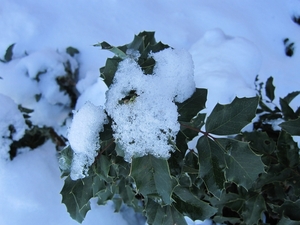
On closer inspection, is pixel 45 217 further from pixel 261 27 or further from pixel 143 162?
pixel 261 27

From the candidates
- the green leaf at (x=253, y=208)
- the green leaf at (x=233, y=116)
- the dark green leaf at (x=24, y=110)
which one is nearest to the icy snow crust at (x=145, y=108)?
the green leaf at (x=233, y=116)

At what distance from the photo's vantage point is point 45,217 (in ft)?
3.46

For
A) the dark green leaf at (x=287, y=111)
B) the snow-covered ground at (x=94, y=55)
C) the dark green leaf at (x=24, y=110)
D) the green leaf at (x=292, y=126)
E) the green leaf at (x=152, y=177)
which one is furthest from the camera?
the dark green leaf at (x=24, y=110)

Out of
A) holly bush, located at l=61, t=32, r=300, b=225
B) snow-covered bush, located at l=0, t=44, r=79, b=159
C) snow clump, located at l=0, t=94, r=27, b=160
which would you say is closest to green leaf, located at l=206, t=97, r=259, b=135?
holly bush, located at l=61, t=32, r=300, b=225

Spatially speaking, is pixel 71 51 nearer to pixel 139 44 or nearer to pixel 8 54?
pixel 8 54

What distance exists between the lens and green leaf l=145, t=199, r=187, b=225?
2.20 feet

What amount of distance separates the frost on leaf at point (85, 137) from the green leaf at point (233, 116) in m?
0.24

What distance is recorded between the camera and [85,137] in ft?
1.96

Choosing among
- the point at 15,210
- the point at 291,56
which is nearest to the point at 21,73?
the point at 15,210

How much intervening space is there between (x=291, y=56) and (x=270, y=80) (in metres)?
0.62

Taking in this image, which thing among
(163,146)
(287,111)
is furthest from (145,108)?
(287,111)

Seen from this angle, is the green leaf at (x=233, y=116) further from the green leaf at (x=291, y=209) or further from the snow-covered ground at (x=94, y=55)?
the snow-covered ground at (x=94, y=55)

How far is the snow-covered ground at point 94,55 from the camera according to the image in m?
1.10

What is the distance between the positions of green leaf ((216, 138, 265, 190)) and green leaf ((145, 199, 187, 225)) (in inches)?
5.8
